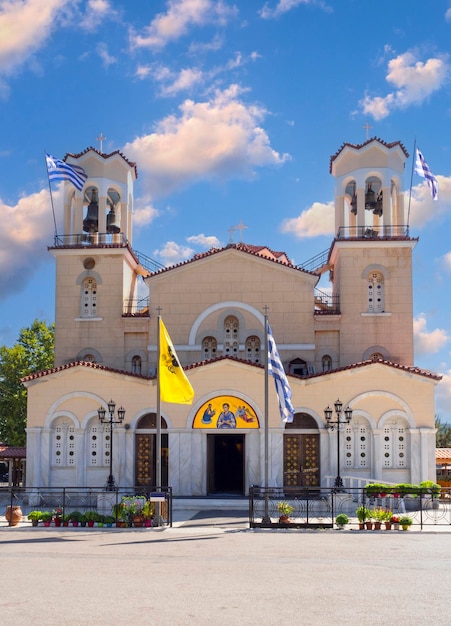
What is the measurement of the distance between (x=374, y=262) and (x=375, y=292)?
142 centimetres

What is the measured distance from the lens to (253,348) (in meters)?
38.8

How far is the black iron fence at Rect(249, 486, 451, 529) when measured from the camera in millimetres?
25391

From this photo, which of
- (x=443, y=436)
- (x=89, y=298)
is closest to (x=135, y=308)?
(x=89, y=298)

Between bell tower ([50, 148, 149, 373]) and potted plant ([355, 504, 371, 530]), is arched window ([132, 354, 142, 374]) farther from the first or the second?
potted plant ([355, 504, 371, 530])

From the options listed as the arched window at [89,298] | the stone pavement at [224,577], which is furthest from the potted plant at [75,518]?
the arched window at [89,298]

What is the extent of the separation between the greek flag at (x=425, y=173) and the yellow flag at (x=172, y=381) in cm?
1578

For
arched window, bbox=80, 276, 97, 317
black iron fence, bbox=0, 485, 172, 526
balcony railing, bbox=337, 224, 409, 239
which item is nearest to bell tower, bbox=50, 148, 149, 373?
arched window, bbox=80, 276, 97, 317

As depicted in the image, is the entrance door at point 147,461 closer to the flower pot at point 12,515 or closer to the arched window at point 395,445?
the flower pot at point 12,515

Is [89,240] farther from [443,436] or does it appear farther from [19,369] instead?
[443,436]

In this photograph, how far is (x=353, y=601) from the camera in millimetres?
13789

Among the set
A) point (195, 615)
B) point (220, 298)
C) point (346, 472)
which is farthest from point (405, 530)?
point (220, 298)

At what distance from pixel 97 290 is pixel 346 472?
14778 millimetres

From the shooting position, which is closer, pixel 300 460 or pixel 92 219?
pixel 300 460

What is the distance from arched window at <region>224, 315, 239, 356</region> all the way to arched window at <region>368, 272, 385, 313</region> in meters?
6.36
